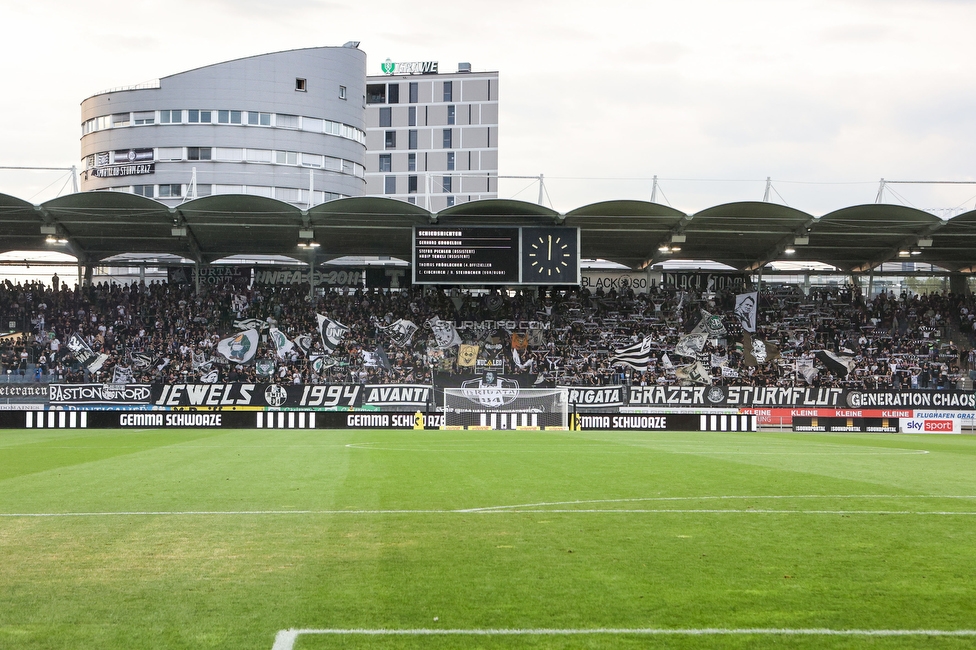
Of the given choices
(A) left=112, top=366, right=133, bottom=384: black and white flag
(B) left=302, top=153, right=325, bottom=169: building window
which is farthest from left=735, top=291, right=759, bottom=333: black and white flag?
(B) left=302, top=153, right=325, bottom=169: building window

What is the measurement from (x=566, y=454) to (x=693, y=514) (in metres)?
11.3

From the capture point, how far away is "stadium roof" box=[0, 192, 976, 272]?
44.0 meters

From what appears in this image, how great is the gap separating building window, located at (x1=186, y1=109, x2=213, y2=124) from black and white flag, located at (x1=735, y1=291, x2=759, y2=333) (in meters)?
52.7

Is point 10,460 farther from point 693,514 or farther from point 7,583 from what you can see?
point 693,514

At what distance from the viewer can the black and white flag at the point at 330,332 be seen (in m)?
47.5

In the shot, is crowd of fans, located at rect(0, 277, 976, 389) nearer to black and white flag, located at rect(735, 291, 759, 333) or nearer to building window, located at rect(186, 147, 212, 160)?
black and white flag, located at rect(735, 291, 759, 333)

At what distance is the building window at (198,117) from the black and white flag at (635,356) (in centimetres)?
5022

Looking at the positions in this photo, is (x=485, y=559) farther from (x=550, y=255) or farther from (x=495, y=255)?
(x=550, y=255)

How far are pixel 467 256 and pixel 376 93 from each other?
7699 cm

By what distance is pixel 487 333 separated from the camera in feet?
161

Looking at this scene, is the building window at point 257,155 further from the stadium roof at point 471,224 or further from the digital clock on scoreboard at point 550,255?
the digital clock on scoreboard at point 550,255

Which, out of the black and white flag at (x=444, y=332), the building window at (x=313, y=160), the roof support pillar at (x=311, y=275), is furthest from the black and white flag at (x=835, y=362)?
the building window at (x=313, y=160)

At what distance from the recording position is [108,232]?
48375 millimetres

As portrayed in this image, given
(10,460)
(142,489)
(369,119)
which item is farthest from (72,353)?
(369,119)
